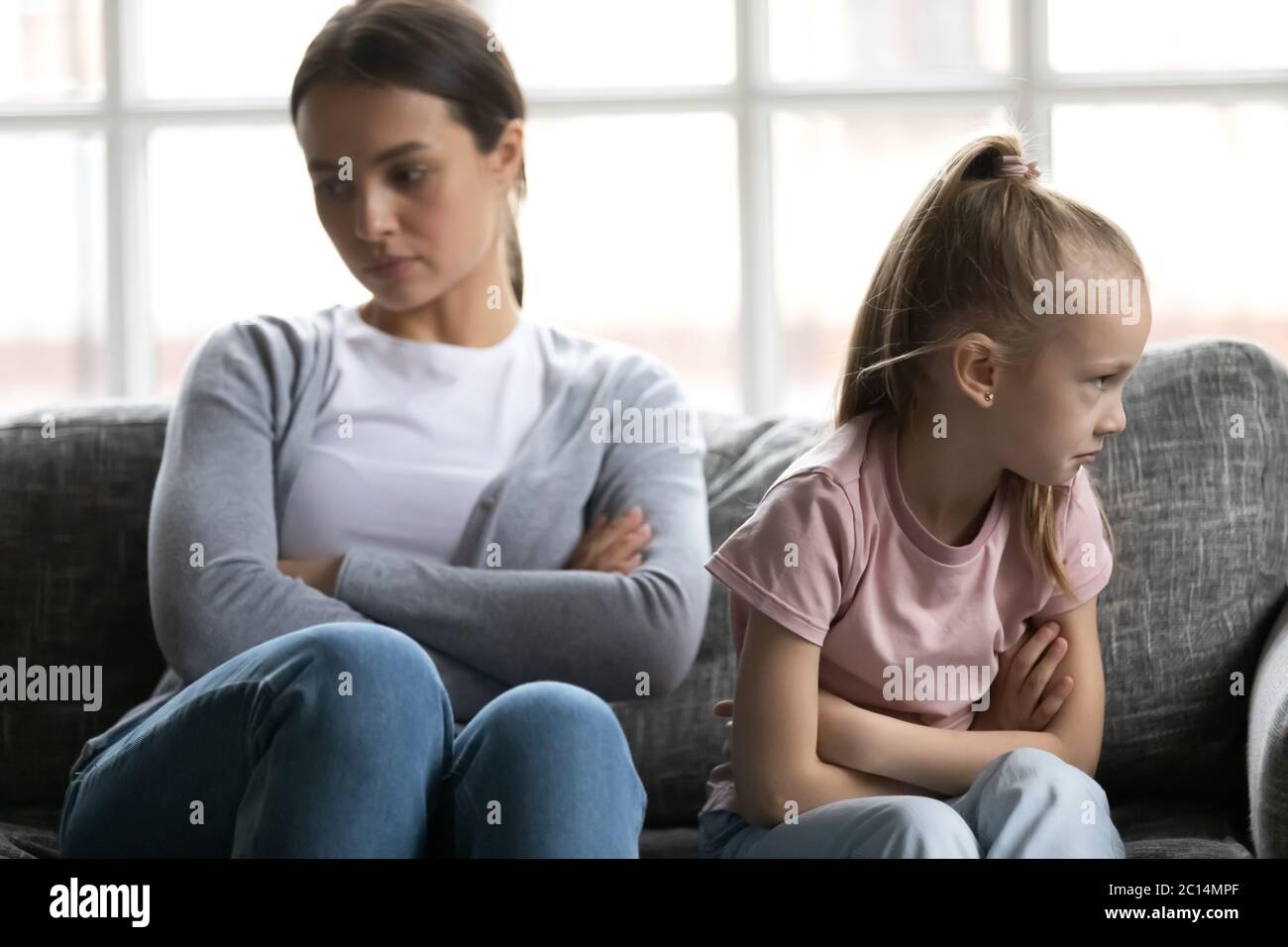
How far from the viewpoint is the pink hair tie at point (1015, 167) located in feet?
3.78

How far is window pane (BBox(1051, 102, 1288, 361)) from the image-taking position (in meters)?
2.35

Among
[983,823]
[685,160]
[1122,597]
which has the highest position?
[685,160]

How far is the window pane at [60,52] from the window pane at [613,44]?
2.46ft

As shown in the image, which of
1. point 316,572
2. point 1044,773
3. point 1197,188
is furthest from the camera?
point 1197,188

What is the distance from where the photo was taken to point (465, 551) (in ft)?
4.48

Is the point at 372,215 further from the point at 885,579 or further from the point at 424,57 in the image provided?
the point at 885,579

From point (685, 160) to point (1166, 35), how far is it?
879 millimetres

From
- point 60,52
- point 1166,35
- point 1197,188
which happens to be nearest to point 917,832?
point 1197,188

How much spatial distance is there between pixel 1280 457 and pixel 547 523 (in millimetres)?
827

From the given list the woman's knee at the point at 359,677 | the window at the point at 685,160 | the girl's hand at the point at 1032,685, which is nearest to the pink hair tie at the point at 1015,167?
the girl's hand at the point at 1032,685

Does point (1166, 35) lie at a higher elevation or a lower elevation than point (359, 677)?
higher

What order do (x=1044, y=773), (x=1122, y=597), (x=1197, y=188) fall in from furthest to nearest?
1. (x=1197, y=188)
2. (x=1122, y=597)
3. (x=1044, y=773)

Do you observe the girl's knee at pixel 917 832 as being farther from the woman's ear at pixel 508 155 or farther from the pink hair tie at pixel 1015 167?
the woman's ear at pixel 508 155

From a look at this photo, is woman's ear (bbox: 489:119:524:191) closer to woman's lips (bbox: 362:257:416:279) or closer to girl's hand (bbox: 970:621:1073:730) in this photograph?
woman's lips (bbox: 362:257:416:279)
